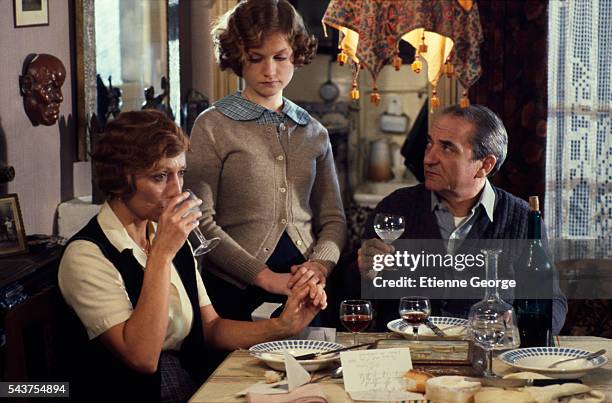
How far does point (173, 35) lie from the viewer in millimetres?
4277

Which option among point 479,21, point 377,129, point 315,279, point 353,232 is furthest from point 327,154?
point 377,129

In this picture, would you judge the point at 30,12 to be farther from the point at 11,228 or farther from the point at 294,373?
the point at 294,373

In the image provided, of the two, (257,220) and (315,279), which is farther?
(257,220)

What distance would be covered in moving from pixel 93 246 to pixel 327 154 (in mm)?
1010

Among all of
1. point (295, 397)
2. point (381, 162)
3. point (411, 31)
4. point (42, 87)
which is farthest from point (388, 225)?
point (381, 162)

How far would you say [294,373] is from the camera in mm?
1833

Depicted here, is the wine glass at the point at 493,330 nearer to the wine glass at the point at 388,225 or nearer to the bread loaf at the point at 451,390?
the bread loaf at the point at 451,390

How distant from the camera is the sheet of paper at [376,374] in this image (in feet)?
5.98

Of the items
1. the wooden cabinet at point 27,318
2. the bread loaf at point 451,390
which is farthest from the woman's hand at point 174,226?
the bread loaf at point 451,390

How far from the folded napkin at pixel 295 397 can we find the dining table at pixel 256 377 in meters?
0.03

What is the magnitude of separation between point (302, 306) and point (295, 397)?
516mm

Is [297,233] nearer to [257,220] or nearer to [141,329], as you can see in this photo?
[257,220]

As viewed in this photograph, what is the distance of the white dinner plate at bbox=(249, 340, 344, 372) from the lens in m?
1.98

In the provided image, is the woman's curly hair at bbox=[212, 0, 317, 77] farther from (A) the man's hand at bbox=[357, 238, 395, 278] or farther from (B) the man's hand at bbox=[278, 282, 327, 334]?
(B) the man's hand at bbox=[278, 282, 327, 334]
